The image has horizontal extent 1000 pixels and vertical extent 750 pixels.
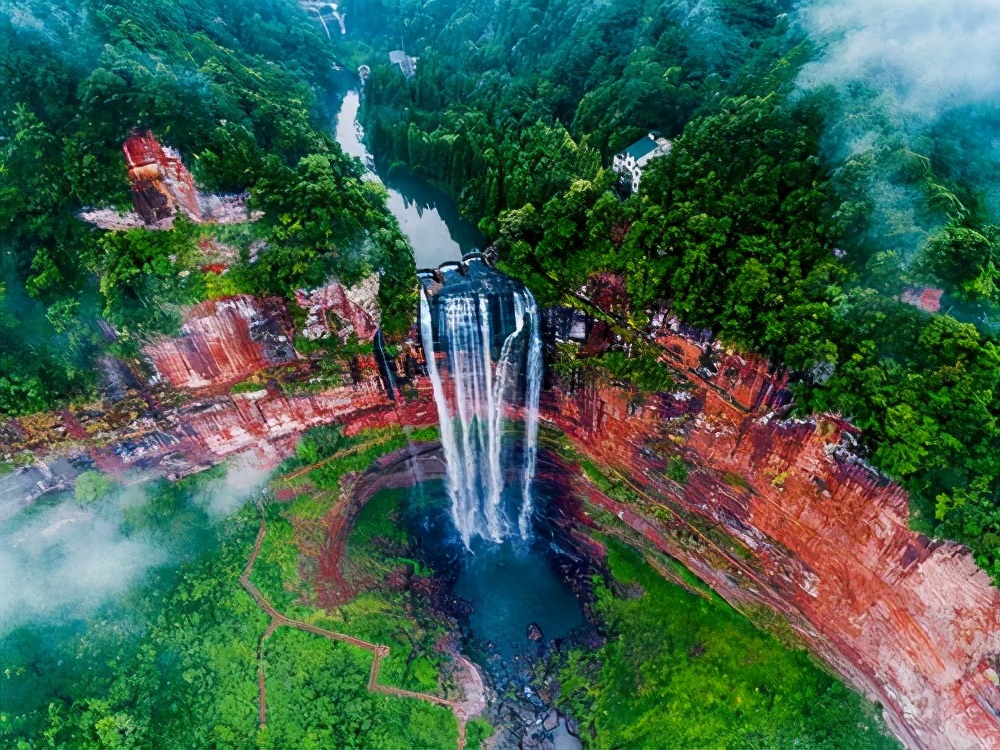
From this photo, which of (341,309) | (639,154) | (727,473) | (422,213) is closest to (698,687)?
(727,473)

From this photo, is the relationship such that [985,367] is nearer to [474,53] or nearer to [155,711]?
[155,711]


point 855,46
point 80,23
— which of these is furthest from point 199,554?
point 855,46

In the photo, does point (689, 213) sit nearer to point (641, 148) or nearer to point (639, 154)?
point (639, 154)

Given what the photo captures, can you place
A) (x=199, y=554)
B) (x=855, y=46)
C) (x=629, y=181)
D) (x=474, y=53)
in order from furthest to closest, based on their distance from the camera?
(x=474, y=53) → (x=629, y=181) → (x=199, y=554) → (x=855, y=46)

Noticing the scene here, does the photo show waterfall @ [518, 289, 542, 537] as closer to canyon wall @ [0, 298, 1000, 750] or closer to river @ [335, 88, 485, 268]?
canyon wall @ [0, 298, 1000, 750]

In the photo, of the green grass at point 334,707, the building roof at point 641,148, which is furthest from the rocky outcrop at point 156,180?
the building roof at point 641,148

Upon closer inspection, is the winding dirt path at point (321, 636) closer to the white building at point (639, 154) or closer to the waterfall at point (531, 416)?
the waterfall at point (531, 416)

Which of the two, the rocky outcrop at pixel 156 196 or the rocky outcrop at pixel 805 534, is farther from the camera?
the rocky outcrop at pixel 156 196
